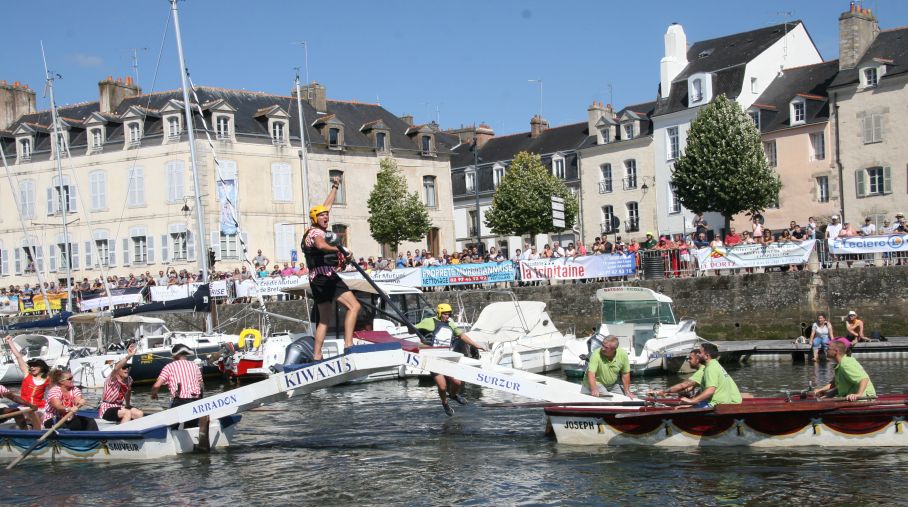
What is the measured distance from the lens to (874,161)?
45.0 m

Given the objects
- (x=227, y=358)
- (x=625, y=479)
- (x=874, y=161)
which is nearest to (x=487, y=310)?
(x=227, y=358)

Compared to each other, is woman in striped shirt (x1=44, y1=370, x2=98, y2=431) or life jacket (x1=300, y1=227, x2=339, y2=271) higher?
life jacket (x1=300, y1=227, x2=339, y2=271)

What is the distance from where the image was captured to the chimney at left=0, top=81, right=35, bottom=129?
56844 mm

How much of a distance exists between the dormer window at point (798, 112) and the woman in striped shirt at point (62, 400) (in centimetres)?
3943

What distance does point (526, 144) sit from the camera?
66250mm

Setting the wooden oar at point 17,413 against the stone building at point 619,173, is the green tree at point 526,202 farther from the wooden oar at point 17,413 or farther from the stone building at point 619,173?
the wooden oar at point 17,413

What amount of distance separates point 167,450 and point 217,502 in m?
3.16

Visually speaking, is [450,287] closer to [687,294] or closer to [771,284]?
[687,294]

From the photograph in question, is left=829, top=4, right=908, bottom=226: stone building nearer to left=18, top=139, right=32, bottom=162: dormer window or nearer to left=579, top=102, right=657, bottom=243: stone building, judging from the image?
left=579, top=102, right=657, bottom=243: stone building

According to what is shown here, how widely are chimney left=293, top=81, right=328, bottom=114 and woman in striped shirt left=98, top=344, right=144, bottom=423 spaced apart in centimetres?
3959

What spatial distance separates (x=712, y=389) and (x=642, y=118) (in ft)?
141

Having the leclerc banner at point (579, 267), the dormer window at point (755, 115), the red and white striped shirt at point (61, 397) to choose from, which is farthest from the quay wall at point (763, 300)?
the dormer window at point (755, 115)

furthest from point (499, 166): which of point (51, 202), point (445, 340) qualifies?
point (445, 340)

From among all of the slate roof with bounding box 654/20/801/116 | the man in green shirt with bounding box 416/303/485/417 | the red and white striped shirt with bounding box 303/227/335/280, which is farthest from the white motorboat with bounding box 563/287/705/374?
the slate roof with bounding box 654/20/801/116
